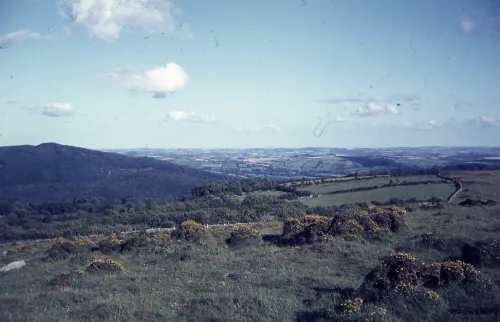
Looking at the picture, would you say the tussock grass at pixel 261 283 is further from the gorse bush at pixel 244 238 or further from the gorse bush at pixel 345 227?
the gorse bush at pixel 345 227


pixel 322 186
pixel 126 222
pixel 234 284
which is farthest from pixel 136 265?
pixel 322 186

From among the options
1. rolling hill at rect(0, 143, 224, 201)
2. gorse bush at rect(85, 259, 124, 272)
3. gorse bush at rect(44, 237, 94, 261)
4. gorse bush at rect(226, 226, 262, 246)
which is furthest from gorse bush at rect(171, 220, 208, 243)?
rolling hill at rect(0, 143, 224, 201)

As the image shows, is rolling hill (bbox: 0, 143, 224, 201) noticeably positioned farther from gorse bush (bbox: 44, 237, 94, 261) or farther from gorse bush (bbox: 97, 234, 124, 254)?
gorse bush (bbox: 97, 234, 124, 254)

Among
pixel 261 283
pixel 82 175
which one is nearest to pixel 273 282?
pixel 261 283

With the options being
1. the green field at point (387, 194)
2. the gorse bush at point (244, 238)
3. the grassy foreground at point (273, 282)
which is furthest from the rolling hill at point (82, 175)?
the grassy foreground at point (273, 282)

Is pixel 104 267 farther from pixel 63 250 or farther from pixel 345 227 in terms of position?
pixel 345 227

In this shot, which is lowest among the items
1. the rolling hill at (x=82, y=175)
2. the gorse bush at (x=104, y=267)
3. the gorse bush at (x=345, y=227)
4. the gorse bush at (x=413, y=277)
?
the rolling hill at (x=82, y=175)

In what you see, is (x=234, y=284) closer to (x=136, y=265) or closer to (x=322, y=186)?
(x=136, y=265)
